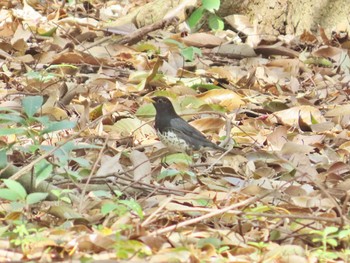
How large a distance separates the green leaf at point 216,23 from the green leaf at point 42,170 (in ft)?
13.5

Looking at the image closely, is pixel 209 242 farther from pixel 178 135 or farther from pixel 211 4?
pixel 211 4

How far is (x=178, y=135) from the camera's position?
5.93 metres

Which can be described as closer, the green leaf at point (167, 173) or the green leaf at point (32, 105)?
the green leaf at point (32, 105)

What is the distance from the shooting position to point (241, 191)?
484 centimetres

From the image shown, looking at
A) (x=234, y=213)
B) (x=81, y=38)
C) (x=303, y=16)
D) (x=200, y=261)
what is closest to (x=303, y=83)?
(x=303, y=16)

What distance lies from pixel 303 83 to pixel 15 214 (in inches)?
144

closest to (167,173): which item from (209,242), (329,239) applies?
(209,242)

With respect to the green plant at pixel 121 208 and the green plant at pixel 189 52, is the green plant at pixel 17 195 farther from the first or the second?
the green plant at pixel 189 52

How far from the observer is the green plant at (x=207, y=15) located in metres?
7.79

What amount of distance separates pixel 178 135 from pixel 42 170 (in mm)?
1815

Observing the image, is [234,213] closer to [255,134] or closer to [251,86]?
[255,134]

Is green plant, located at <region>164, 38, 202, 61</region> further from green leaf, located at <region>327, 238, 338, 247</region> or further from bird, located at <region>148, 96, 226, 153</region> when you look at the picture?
green leaf, located at <region>327, 238, 338, 247</region>

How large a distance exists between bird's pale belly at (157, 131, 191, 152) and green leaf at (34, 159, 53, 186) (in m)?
1.64

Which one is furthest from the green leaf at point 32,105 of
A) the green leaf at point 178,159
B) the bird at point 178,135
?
the bird at point 178,135
